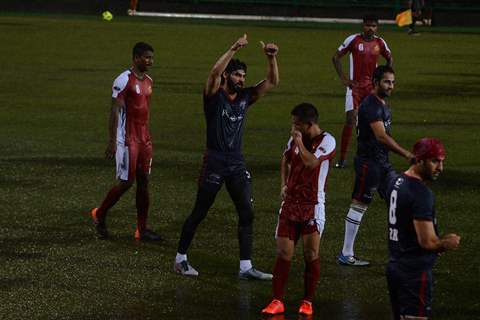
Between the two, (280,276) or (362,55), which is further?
(362,55)

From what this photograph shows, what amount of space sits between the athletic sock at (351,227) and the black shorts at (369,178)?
0.15m

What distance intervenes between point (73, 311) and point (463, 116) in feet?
57.5

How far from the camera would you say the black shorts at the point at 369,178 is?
13664mm

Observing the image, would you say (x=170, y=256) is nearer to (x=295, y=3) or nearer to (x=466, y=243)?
(x=466, y=243)

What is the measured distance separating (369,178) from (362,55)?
23.5 feet

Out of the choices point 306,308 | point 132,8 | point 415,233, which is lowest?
point 306,308

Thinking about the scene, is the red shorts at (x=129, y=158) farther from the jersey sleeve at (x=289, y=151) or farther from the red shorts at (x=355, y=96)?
the red shorts at (x=355, y=96)

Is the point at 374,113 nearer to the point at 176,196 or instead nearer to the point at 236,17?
the point at 176,196

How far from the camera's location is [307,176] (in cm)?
1164

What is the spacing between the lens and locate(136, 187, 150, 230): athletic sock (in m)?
14.7

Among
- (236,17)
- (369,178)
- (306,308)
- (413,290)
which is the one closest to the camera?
(413,290)

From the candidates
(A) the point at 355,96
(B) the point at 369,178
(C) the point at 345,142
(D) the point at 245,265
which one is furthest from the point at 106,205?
A: (A) the point at 355,96

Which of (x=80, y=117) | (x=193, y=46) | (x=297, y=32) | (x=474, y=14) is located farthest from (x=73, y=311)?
(x=474, y=14)

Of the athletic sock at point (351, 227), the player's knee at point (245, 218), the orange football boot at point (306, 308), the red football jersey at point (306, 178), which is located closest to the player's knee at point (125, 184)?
the player's knee at point (245, 218)
